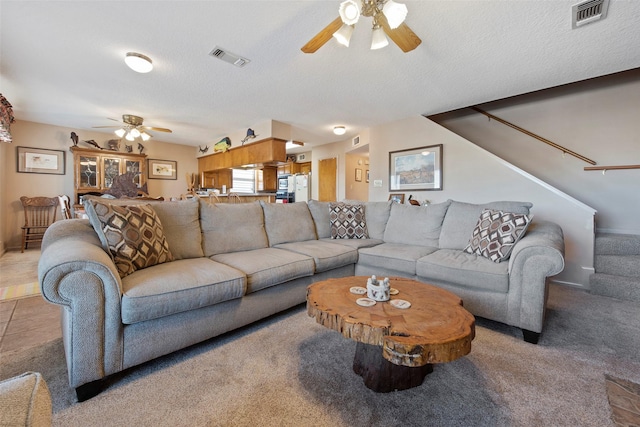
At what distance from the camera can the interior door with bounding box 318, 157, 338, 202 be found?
7.12 meters

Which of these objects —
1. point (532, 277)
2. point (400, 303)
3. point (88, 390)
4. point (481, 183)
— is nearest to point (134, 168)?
point (88, 390)

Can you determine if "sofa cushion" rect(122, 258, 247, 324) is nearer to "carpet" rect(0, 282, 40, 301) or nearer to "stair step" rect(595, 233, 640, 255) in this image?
"carpet" rect(0, 282, 40, 301)

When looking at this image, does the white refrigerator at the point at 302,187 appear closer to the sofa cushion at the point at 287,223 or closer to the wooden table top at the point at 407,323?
the sofa cushion at the point at 287,223

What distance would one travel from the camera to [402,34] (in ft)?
6.16

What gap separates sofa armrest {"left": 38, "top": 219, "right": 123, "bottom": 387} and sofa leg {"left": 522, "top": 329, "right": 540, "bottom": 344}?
99.0 inches

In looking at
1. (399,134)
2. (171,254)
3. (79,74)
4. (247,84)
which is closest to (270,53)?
(247,84)

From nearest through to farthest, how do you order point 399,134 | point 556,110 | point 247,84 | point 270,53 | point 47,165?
point 270,53 < point 247,84 < point 556,110 < point 399,134 < point 47,165

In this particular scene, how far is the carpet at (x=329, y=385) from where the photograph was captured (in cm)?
117

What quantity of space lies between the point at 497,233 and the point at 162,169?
7215 millimetres

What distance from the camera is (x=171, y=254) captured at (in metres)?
2.06

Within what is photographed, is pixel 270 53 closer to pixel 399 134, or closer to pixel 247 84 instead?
pixel 247 84

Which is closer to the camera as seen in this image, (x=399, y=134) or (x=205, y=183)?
(x=399, y=134)

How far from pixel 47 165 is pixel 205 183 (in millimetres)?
3028

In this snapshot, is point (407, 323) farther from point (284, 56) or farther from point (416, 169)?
point (416, 169)
